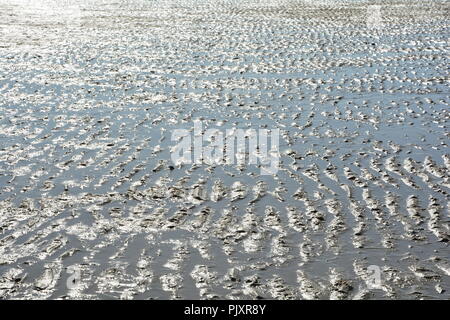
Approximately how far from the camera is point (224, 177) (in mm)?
9133

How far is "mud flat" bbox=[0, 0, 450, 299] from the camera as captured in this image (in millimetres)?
6418

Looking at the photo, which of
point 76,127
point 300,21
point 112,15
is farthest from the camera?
point 112,15

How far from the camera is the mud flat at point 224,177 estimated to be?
6.42 metres

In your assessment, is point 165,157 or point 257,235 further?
point 165,157

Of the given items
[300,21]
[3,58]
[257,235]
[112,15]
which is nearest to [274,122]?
[257,235]

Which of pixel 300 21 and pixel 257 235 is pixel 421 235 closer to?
pixel 257 235

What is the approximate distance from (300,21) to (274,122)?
603 inches

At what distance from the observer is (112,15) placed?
1123 inches
